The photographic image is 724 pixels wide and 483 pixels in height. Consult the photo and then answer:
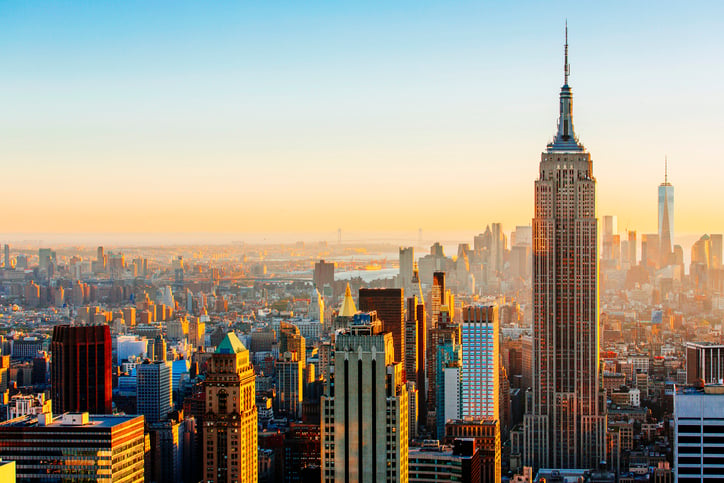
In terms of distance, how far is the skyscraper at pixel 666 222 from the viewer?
2127 centimetres

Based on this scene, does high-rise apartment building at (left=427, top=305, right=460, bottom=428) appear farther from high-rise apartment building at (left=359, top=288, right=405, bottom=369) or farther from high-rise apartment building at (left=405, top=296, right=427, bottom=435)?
high-rise apartment building at (left=359, top=288, right=405, bottom=369)

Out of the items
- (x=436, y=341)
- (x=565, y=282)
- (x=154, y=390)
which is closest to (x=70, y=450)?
(x=154, y=390)

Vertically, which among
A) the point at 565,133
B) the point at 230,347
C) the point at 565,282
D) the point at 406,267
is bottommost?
the point at 230,347

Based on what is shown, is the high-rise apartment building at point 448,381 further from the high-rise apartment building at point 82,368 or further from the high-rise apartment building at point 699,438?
the high-rise apartment building at point 699,438

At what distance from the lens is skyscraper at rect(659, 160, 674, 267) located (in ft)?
69.8

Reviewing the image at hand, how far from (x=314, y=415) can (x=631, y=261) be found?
1007 centimetres

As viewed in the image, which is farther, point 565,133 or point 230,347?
point 565,133

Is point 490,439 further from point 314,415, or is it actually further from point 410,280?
point 410,280

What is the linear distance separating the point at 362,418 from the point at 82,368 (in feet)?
38.4

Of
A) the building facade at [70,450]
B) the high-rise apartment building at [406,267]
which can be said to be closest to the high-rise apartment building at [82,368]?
the building facade at [70,450]

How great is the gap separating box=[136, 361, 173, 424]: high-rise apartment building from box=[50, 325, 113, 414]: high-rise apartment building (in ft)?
2.79

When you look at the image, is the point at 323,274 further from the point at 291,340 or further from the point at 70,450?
the point at 70,450

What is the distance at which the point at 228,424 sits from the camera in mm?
15797

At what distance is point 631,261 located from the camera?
86.4ft
